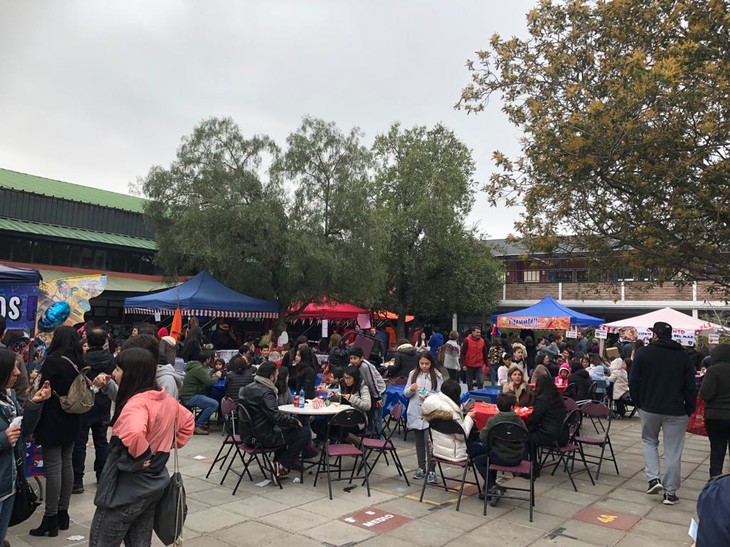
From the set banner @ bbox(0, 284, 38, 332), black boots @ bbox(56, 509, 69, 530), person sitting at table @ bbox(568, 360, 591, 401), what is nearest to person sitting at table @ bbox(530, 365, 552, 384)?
person sitting at table @ bbox(568, 360, 591, 401)

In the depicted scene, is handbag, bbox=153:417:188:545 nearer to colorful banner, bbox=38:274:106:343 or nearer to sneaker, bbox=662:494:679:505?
sneaker, bbox=662:494:679:505

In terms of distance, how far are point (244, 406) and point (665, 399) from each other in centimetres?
435

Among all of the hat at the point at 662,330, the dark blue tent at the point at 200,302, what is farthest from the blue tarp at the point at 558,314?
the hat at the point at 662,330

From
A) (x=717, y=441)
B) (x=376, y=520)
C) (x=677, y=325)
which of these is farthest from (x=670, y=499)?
(x=677, y=325)

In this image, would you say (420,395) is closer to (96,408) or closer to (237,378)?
(237,378)

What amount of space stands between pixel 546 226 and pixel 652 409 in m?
3.46

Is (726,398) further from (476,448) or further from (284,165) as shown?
(284,165)

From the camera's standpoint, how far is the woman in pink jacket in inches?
109

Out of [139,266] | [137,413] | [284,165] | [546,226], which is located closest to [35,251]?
[139,266]

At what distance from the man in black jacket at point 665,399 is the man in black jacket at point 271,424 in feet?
11.9

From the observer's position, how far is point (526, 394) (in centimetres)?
679

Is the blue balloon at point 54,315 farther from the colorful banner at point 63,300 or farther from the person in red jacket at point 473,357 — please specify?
the person in red jacket at point 473,357

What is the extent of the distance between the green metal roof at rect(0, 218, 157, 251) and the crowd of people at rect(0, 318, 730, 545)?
1495 cm

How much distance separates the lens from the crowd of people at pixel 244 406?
287 centimetres
